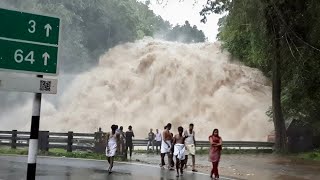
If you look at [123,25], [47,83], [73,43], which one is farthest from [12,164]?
[123,25]

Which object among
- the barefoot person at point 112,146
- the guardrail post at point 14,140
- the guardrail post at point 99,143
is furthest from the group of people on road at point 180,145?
the guardrail post at point 14,140

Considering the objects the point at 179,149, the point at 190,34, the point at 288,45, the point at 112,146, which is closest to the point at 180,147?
the point at 179,149

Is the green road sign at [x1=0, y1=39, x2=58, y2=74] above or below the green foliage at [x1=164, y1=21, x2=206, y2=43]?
below

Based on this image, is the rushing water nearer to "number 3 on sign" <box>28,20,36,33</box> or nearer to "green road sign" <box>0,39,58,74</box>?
"green road sign" <box>0,39,58,74</box>

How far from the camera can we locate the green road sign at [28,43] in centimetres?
491

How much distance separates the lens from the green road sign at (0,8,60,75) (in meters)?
4.91

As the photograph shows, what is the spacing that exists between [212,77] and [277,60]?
16873 mm

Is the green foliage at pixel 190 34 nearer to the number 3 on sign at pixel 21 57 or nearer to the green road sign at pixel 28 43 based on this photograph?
the green road sign at pixel 28 43

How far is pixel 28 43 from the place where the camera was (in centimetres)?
499

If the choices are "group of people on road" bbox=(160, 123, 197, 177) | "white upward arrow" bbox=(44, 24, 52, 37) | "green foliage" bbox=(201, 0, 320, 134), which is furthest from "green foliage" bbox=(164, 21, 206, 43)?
"white upward arrow" bbox=(44, 24, 52, 37)

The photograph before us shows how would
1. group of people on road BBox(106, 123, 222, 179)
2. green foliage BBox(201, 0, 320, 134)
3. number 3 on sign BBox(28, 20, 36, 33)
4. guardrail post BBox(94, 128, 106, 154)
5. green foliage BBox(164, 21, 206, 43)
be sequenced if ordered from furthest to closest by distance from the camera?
green foliage BBox(164, 21, 206, 43) → guardrail post BBox(94, 128, 106, 154) → green foliage BBox(201, 0, 320, 134) → group of people on road BBox(106, 123, 222, 179) → number 3 on sign BBox(28, 20, 36, 33)

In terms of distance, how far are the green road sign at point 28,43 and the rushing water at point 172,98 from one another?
29.9m

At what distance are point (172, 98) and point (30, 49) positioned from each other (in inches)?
1351

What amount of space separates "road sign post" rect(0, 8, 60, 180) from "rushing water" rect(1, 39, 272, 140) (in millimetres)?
29935
